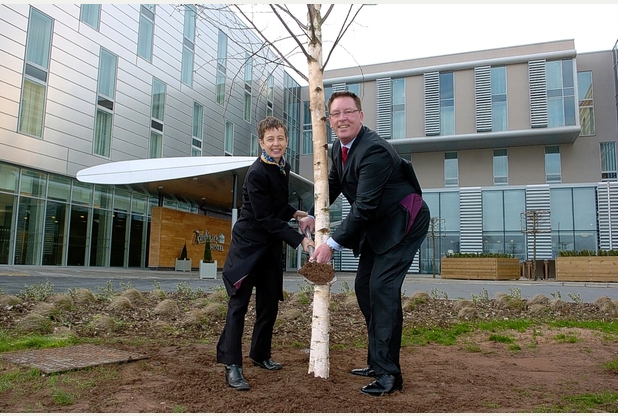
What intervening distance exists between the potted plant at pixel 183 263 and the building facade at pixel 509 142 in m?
13.2

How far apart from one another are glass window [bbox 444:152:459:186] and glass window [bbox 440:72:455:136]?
2250 millimetres

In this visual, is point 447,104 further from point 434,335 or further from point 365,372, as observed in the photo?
point 365,372

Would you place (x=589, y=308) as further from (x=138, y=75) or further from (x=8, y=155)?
(x=138, y=75)

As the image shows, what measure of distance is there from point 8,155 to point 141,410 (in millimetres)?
18230

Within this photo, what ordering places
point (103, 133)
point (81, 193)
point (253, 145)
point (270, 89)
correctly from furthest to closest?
point (253, 145) < point (103, 133) < point (81, 193) < point (270, 89)

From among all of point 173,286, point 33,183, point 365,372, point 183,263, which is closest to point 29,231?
point 33,183

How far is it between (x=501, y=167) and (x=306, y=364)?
112 feet

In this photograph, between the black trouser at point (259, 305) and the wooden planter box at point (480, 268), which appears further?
the wooden planter box at point (480, 268)

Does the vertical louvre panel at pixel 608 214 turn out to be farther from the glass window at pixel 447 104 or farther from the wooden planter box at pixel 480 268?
the glass window at pixel 447 104

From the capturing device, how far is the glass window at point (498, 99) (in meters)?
33.3

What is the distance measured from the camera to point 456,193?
111 feet

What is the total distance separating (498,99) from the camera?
3353 centimetres

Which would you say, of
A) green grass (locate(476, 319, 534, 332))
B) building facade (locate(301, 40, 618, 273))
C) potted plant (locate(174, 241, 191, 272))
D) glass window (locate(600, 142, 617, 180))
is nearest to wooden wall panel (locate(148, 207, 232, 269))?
potted plant (locate(174, 241, 191, 272))

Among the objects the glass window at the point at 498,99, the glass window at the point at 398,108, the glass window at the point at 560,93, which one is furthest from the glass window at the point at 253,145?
the glass window at the point at 560,93
